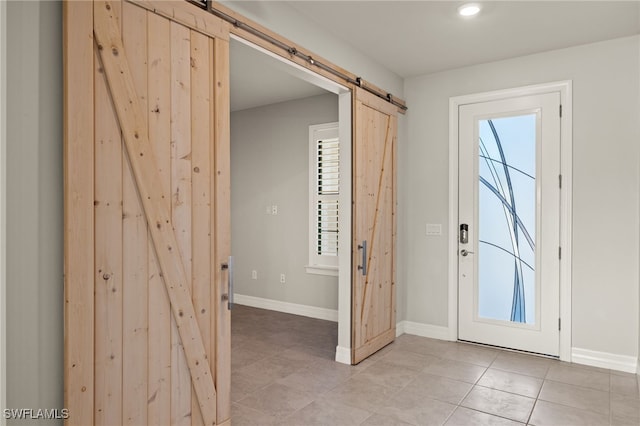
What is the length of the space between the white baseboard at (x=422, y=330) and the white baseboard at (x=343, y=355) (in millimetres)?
982

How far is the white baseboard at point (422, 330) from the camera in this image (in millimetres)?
4246

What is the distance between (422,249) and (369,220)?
0.94m

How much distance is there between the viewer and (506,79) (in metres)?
3.92

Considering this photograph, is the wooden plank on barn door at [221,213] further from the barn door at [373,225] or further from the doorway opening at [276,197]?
the doorway opening at [276,197]

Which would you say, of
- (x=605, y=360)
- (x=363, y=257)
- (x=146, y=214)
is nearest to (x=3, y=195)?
(x=146, y=214)

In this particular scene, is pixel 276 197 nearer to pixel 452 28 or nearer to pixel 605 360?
pixel 452 28

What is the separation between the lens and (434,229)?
4289 mm

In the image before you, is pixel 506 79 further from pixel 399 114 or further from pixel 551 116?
pixel 399 114

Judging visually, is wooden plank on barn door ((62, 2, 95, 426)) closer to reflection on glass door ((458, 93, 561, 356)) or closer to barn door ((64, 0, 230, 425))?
barn door ((64, 0, 230, 425))

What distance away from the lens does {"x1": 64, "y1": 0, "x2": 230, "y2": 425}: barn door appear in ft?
5.52

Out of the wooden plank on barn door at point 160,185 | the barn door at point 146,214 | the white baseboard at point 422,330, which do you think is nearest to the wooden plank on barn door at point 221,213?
A: the barn door at point 146,214

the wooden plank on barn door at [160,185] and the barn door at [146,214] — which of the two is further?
the wooden plank on barn door at [160,185]

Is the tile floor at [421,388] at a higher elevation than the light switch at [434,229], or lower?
lower

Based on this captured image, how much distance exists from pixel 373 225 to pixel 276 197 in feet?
6.56
